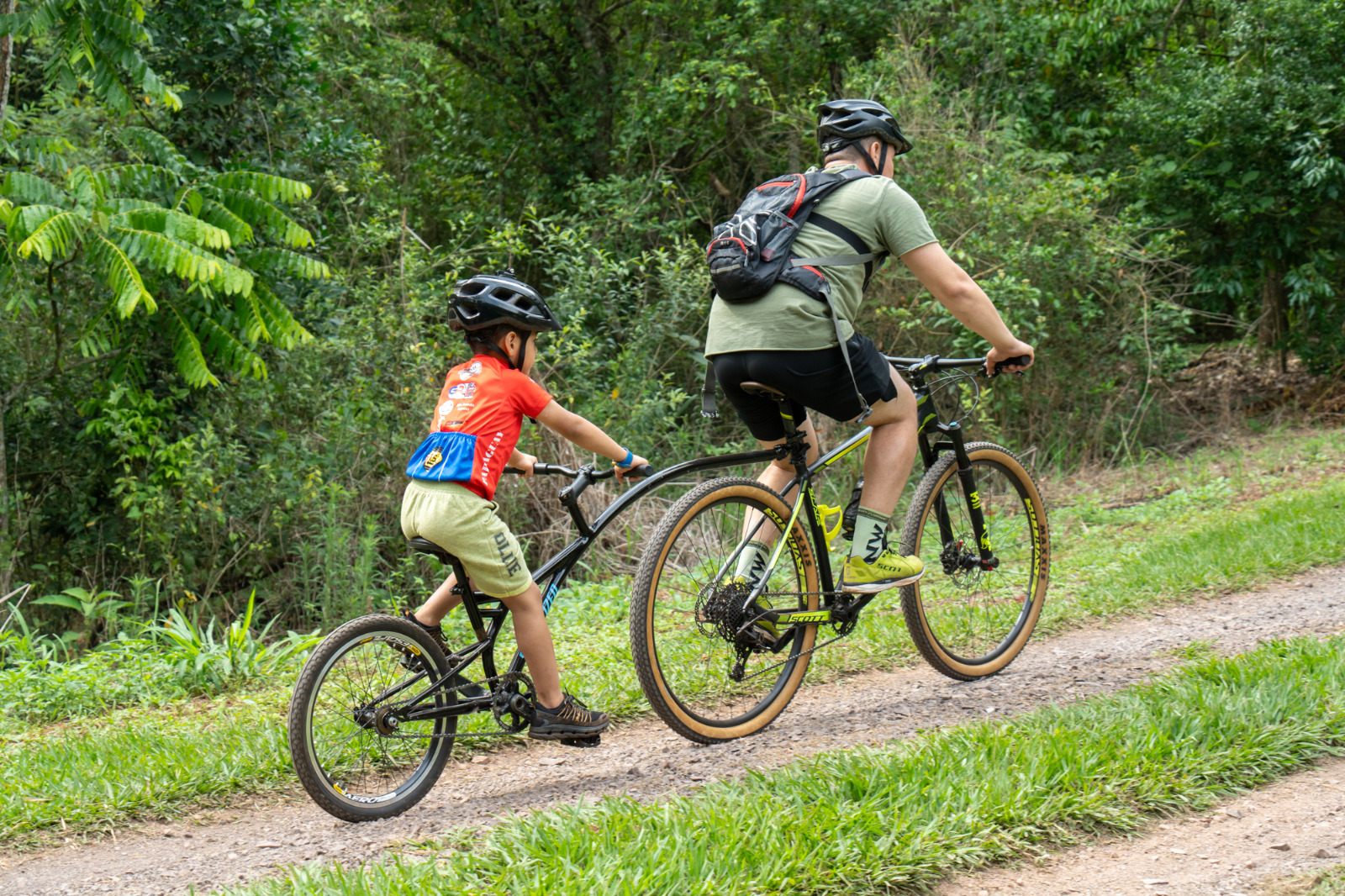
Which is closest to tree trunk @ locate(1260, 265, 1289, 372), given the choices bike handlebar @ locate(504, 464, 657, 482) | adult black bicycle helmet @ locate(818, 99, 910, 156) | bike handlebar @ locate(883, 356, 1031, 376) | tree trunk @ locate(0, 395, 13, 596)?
bike handlebar @ locate(883, 356, 1031, 376)

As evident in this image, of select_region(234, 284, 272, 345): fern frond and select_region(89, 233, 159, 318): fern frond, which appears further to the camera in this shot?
select_region(234, 284, 272, 345): fern frond

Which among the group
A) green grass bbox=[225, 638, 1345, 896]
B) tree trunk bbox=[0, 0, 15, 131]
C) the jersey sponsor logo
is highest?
tree trunk bbox=[0, 0, 15, 131]

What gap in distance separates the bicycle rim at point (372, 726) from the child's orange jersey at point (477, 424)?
1.83 feet

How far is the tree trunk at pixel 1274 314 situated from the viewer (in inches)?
518

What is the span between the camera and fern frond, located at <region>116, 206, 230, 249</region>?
6.63 meters

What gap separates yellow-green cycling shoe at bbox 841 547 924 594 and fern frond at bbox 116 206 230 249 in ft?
14.3

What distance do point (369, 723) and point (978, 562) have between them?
278 cm

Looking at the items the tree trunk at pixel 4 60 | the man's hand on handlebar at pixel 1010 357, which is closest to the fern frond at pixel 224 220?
the tree trunk at pixel 4 60

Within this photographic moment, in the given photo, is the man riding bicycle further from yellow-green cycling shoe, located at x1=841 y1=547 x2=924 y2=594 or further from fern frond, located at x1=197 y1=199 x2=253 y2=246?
fern frond, located at x1=197 y1=199 x2=253 y2=246

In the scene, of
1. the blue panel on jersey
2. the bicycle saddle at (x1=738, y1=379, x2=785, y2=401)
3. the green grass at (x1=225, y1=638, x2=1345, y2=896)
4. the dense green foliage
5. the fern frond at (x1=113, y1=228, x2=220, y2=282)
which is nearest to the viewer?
the green grass at (x1=225, y1=638, x2=1345, y2=896)

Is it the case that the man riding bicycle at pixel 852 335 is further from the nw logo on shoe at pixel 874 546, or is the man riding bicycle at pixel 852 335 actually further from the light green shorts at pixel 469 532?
the light green shorts at pixel 469 532

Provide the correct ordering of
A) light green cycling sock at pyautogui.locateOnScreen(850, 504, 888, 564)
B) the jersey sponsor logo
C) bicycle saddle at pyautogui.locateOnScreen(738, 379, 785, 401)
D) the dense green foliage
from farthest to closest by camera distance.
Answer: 1. the dense green foliage
2. light green cycling sock at pyautogui.locateOnScreen(850, 504, 888, 564)
3. bicycle saddle at pyautogui.locateOnScreen(738, 379, 785, 401)
4. the jersey sponsor logo

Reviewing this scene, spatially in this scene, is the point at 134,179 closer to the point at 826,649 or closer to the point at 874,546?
the point at 826,649

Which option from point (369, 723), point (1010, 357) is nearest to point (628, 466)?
point (369, 723)
